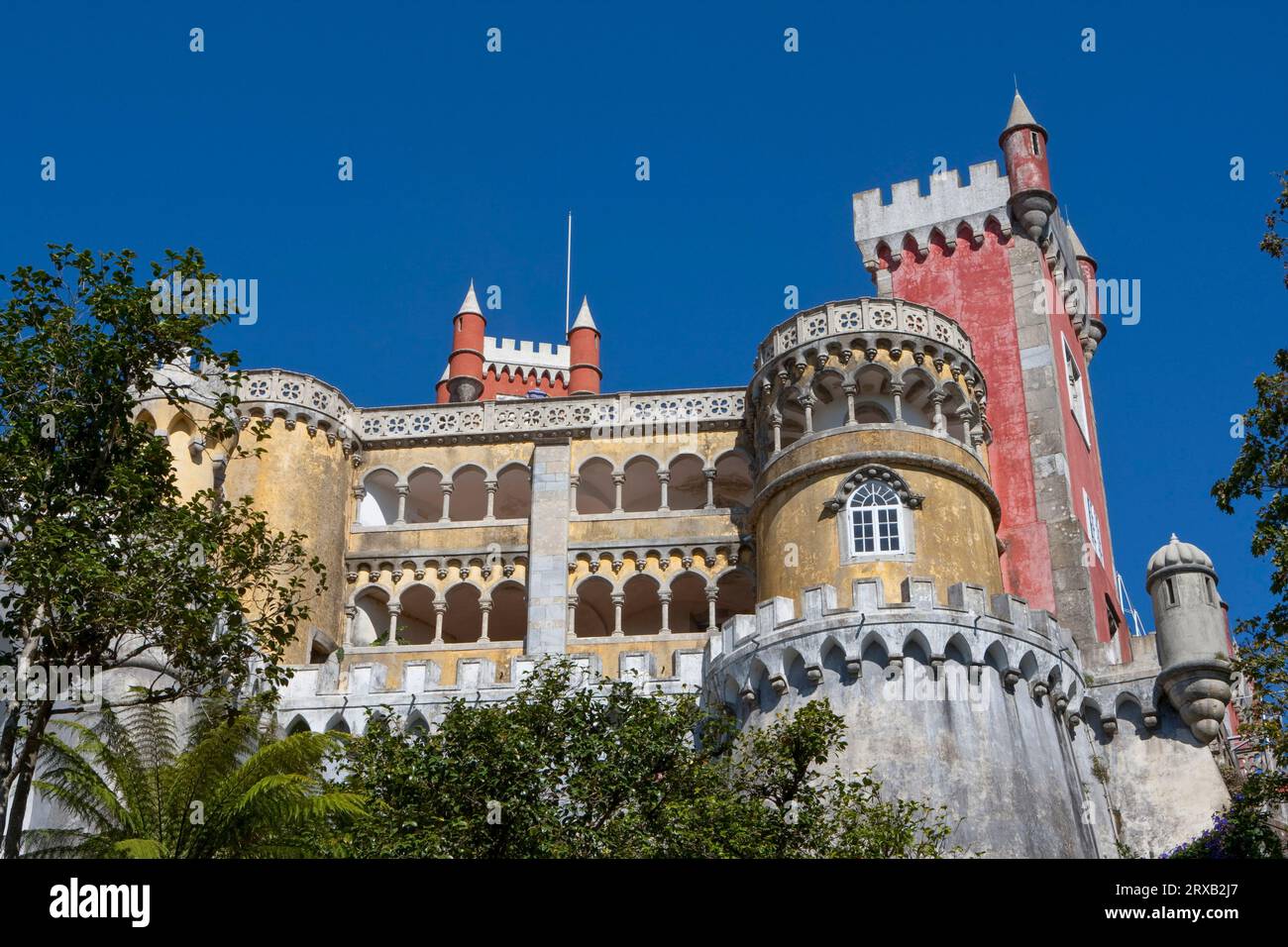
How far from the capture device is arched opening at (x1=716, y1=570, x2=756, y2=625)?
4594cm

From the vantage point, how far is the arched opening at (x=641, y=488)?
161 ft

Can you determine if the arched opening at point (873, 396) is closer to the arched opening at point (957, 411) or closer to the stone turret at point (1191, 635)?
the arched opening at point (957, 411)

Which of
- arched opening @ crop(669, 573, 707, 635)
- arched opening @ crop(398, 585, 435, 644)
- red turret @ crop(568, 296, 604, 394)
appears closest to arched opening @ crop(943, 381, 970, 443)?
arched opening @ crop(669, 573, 707, 635)

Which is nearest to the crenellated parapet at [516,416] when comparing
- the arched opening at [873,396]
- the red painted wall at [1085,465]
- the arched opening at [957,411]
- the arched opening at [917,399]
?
the arched opening at [873,396]

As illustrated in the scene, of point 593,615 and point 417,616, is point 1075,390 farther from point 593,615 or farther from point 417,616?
point 417,616

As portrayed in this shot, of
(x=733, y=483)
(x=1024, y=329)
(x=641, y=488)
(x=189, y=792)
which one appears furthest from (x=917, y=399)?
(x=189, y=792)

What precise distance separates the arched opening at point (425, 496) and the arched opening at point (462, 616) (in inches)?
122

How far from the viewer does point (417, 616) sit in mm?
48375

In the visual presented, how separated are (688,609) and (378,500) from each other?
976 centimetres

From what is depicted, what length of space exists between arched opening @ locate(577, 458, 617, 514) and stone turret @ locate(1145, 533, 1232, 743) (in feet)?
55.1

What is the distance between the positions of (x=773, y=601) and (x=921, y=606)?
3280 mm

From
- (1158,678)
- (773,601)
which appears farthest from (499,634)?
(1158,678)
